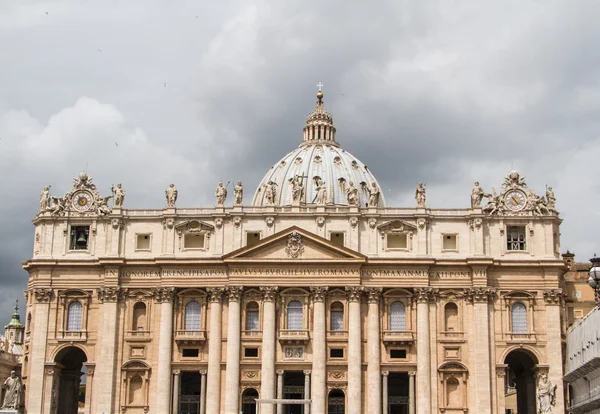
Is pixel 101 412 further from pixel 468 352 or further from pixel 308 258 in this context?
pixel 468 352

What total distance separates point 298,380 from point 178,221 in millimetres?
17780

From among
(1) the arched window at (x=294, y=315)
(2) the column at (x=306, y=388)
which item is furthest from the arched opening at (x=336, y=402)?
(1) the arched window at (x=294, y=315)

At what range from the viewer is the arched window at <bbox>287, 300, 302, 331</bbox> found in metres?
83.8

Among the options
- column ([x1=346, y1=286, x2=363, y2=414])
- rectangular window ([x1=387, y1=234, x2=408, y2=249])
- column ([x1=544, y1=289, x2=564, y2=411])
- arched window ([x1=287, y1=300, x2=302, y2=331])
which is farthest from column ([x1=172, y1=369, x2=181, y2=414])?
column ([x1=544, y1=289, x2=564, y2=411])

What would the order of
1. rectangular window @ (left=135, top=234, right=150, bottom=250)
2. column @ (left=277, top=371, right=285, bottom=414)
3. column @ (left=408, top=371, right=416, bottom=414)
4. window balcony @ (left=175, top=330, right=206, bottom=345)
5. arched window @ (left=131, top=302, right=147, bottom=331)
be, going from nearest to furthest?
column @ (left=277, top=371, right=285, bottom=414) < column @ (left=408, top=371, right=416, bottom=414) < window balcony @ (left=175, top=330, right=206, bottom=345) < arched window @ (left=131, top=302, right=147, bottom=331) < rectangular window @ (left=135, top=234, right=150, bottom=250)

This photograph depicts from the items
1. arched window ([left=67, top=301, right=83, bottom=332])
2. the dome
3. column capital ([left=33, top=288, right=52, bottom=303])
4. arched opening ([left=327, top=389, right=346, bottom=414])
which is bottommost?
arched opening ([left=327, top=389, right=346, bottom=414])

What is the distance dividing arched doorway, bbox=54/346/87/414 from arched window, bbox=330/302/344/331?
74.2 feet

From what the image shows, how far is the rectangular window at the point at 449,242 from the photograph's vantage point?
85.4 meters

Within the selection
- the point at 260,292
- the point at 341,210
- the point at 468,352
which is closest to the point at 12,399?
the point at 260,292

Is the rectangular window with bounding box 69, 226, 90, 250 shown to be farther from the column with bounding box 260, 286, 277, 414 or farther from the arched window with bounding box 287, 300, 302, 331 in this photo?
the arched window with bounding box 287, 300, 302, 331

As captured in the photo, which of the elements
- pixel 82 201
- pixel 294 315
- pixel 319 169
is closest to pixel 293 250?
pixel 294 315

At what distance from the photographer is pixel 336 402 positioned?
82.6m

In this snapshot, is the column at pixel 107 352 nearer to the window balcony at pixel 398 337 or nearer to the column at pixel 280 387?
the column at pixel 280 387

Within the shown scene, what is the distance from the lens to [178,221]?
86.5m
